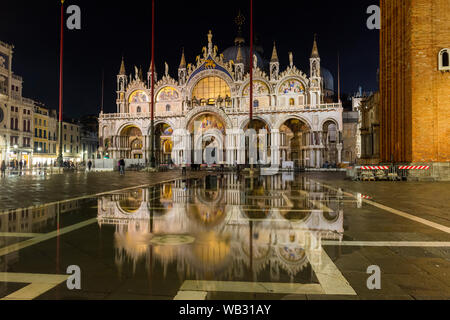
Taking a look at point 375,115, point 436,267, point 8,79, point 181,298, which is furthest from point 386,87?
point 8,79

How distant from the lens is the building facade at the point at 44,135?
189 feet

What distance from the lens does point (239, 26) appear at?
61.6 meters

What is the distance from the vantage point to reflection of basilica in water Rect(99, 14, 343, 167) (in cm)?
4641

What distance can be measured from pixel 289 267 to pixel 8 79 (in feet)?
203

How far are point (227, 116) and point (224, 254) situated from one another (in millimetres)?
44727

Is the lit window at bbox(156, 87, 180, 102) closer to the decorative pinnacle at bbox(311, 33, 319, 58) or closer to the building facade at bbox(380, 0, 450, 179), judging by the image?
the decorative pinnacle at bbox(311, 33, 319, 58)

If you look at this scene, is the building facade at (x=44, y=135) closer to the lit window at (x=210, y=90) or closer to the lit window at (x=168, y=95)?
the lit window at (x=168, y=95)

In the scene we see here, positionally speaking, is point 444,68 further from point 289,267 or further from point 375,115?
point 289,267

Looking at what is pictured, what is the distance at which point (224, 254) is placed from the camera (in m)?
4.32

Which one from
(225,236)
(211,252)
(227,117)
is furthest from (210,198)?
(227,117)

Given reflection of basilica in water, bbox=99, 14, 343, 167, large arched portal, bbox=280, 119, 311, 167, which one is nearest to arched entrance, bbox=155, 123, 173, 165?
reflection of basilica in water, bbox=99, 14, 343, 167

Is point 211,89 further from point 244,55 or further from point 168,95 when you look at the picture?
point 244,55

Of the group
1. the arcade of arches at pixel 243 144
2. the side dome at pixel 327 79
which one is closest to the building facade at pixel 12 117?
the arcade of arches at pixel 243 144

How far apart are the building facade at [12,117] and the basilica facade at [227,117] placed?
1325 centimetres
